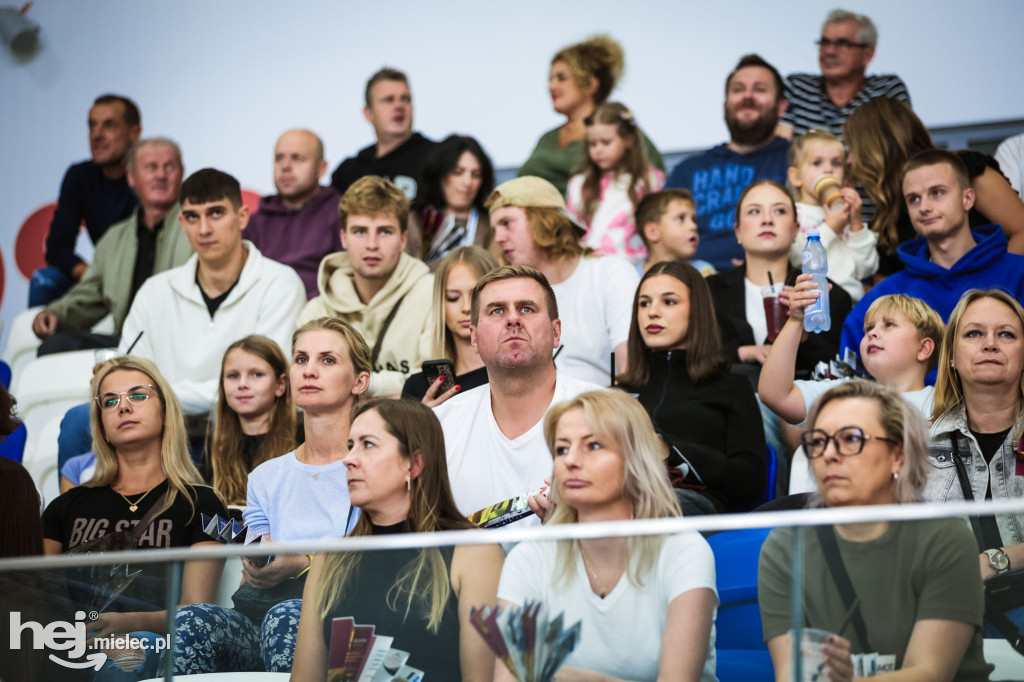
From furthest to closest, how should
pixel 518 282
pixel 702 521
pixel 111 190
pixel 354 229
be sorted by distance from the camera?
pixel 111 190
pixel 354 229
pixel 518 282
pixel 702 521

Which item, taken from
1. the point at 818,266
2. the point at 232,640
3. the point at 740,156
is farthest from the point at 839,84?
the point at 232,640

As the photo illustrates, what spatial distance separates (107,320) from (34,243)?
1.33m

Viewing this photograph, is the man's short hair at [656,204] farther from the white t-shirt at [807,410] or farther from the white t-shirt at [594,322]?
the white t-shirt at [807,410]

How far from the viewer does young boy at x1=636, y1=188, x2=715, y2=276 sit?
454cm

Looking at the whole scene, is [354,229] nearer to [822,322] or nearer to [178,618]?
[822,322]

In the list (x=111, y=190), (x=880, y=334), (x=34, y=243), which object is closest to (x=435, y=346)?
(x=880, y=334)

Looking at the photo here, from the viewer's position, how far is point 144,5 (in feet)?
20.8

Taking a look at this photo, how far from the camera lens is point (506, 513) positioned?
9.64 feet

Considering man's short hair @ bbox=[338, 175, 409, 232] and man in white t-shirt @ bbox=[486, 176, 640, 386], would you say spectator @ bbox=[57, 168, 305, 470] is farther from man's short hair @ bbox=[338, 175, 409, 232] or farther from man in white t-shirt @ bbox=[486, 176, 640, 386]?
man in white t-shirt @ bbox=[486, 176, 640, 386]

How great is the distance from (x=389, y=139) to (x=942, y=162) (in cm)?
253

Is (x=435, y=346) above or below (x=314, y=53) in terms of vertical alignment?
below

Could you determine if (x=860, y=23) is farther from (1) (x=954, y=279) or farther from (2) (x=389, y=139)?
(2) (x=389, y=139)

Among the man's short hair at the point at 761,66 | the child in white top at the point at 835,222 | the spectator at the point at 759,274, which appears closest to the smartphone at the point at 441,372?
the spectator at the point at 759,274

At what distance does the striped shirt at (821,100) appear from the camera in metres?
5.04
